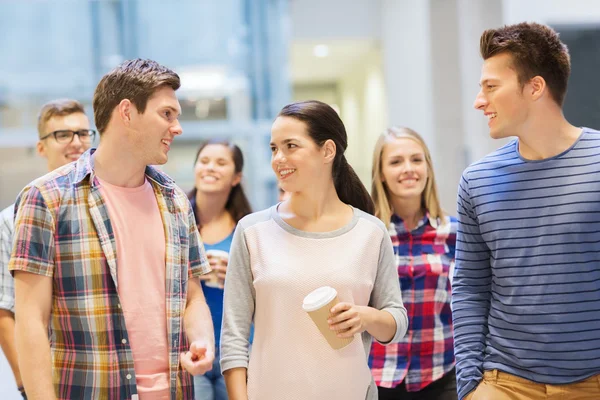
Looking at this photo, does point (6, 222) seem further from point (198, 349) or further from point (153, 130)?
point (198, 349)

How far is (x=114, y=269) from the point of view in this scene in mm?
1909

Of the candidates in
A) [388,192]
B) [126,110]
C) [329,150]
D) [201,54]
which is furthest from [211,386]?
[201,54]

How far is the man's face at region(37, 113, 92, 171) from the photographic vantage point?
118 inches

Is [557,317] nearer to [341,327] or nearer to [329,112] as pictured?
[341,327]

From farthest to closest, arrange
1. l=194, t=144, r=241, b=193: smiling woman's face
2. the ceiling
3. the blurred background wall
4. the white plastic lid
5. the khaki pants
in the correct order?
the ceiling, the blurred background wall, l=194, t=144, r=241, b=193: smiling woman's face, the khaki pants, the white plastic lid

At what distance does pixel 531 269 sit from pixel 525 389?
328 mm

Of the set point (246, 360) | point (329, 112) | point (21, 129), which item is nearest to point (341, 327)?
point (246, 360)

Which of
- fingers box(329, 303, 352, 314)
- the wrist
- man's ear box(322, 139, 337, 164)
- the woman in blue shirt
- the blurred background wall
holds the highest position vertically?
the blurred background wall

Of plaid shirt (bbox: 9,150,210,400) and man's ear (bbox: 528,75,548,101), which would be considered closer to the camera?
plaid shirt (bbox: 9,150,210,400)

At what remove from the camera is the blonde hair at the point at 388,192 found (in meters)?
2.90

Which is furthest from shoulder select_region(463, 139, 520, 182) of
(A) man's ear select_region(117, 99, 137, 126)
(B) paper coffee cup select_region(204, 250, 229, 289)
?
(B) paper coffee cup select_region(204, 250, 229, 289)

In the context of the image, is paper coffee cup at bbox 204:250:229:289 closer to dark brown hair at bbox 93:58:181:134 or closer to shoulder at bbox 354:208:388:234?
shoulder at bbox 354:208:388:234

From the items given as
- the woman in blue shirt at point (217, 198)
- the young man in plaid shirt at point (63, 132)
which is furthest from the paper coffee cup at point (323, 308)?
the young man in plaid shirt at point (63, 132)

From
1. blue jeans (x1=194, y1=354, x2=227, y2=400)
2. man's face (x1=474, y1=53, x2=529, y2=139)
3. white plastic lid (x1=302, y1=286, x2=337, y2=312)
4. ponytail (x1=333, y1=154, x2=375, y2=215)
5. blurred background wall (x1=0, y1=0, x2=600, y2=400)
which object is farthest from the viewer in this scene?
blurred background wall (x1=0, y1=0, x2=600, y2=400)
